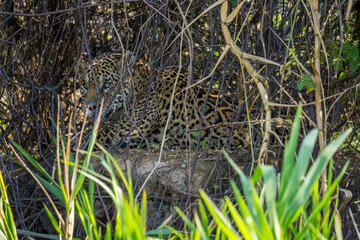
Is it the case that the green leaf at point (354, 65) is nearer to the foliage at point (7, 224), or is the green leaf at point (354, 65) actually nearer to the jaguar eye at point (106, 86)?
the jaguar eye at point (106, 86)

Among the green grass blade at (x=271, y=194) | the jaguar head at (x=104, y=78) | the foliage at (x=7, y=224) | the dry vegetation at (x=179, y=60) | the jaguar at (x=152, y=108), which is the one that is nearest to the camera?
the green grass blade at (x=271, y=194)

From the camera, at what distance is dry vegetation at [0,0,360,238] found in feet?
11.8

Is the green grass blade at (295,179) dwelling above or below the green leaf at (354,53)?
above

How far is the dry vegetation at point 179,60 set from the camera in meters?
3.60

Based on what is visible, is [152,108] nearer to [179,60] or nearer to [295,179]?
[179,60]

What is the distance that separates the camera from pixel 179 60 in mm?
4738

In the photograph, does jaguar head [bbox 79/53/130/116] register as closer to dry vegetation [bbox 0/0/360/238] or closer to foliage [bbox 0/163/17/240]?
dry vegetation [bbox 0/0/360/238]

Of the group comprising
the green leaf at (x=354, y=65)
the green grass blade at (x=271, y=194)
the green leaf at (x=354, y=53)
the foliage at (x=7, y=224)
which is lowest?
the foliage at (x=7, y=224)

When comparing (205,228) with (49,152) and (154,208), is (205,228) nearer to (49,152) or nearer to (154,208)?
(154,208)

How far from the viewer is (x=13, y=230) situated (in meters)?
2.06

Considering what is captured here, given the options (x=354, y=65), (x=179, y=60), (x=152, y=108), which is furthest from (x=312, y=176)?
(x=152, y=108)

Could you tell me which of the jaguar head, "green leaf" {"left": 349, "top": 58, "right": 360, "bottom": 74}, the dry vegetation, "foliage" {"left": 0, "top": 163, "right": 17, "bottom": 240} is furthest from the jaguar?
"foliage" {"left": 0, "top": 163, "right": 17, "bottom": 240}

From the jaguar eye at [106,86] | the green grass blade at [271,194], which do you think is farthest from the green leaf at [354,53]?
the green grass blade at [271,194]

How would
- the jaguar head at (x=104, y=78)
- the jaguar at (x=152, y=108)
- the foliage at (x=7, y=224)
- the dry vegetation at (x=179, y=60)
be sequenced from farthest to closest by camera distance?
1. the jaguar head at (x=104, y=78)
2. the jaguar at (x=152, y=108)
3. the dry vegetation at (x=179, y=60)
4. the foliage at (x=7, y=224)
